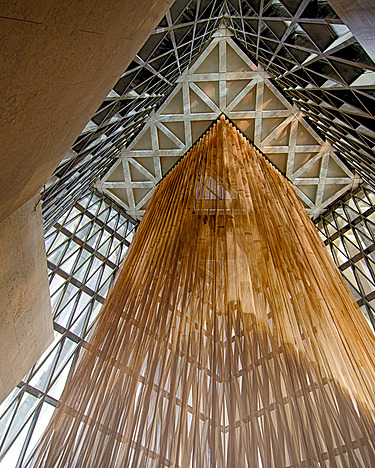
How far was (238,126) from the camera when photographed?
19.5 metres

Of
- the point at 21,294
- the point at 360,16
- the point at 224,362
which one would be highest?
the point at 360,16

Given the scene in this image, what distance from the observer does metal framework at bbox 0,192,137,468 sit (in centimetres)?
1379

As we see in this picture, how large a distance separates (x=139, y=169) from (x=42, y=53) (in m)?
18.0

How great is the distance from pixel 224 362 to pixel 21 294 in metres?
5.07

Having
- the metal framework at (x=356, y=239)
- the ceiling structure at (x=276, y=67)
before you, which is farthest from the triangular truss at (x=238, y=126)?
the ceiling structure at (x=276, y=67)

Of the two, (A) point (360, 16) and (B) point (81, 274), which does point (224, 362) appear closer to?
(A) point (360, 16)

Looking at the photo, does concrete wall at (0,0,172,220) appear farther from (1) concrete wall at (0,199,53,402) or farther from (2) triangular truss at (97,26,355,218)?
(2) triangular truss at (97,26,355,218)

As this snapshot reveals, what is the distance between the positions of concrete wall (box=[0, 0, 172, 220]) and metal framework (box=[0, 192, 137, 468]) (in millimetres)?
12183

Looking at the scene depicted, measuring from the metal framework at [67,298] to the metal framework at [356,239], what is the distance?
1167 centimetres

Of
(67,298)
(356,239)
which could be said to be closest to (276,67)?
(356,239)

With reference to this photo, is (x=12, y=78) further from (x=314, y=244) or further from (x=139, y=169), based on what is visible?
(x=139, y=169)

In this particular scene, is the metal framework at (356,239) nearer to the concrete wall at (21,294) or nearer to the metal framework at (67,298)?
the metal framework at (67,298)

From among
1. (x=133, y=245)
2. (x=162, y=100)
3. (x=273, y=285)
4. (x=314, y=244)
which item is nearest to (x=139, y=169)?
(x=162, y=100)

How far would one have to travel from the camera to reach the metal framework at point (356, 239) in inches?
666
